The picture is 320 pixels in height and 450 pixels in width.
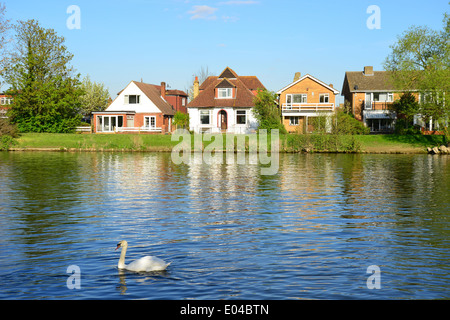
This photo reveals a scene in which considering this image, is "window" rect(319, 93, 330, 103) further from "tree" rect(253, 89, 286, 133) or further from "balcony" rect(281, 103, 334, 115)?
"tree" rect(253, 89, 286, 133)

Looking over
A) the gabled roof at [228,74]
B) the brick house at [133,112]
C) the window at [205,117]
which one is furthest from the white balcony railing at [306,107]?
the brick house at [133,112]

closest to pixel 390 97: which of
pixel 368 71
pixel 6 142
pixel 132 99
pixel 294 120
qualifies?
pixel 368 71

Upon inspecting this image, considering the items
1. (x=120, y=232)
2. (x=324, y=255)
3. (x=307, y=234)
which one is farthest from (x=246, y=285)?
(x=120, y=232)

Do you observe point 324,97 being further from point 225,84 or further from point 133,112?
point 133,112

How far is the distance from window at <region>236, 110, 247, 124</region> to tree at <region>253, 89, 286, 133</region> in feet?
19.3

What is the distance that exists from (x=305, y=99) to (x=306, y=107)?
1591 mm

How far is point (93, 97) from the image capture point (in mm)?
99500

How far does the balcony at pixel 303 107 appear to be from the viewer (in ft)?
246

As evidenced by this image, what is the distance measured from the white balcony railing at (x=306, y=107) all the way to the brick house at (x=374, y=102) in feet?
15.9

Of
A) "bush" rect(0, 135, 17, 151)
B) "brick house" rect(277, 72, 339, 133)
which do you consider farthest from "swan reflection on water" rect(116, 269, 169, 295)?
"brick house" rect(277, 72, 339, 133)

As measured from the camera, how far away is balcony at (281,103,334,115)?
7494 centimetres

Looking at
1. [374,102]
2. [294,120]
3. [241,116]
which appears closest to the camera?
[241,116]
